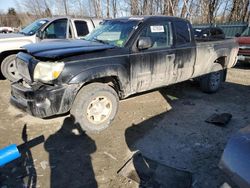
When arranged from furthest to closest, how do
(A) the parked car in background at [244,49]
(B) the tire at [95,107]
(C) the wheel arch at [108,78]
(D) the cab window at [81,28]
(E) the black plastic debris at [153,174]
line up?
(A) the parked car in background at [244,49], (D) the cab window at [81,28], (B) the tire at [95,107], (C) the wheel arch at [108,78], (E) the black plastic debris at [153,174]

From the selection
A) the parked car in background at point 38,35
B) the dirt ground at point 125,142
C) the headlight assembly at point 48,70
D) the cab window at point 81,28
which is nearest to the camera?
the dirt ground at point 125,142

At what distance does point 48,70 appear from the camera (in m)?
3.47

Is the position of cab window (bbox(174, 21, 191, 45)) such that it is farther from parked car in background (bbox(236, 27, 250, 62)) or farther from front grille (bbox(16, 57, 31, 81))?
parked car in background (bbox(236, 27, 250, 62))

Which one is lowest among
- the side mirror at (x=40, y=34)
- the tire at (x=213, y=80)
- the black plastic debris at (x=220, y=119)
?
the black plastic debris at (x=220, y=119)

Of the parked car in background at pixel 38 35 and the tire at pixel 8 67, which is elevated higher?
the parked car in background at pixel 38 35

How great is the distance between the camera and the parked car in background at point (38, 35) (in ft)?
22.3

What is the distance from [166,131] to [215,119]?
1.10 m

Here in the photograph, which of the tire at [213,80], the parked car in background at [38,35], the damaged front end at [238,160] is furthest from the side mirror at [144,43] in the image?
the parked car in background at [38,35]

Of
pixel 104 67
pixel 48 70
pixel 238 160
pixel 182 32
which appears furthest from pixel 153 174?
pixel 182 32

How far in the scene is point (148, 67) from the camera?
4469mm

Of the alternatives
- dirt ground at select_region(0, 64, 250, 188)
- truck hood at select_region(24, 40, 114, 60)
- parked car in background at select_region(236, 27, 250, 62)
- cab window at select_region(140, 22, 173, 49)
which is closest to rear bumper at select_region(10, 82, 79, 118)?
truck hood at select_region(24, 40, 114, 60)

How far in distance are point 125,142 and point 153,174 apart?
910 mm

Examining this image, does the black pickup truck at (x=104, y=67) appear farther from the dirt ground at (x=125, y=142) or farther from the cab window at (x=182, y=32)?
the dirt ground at (x=125, y=142)

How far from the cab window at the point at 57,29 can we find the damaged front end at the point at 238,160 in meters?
6.71
